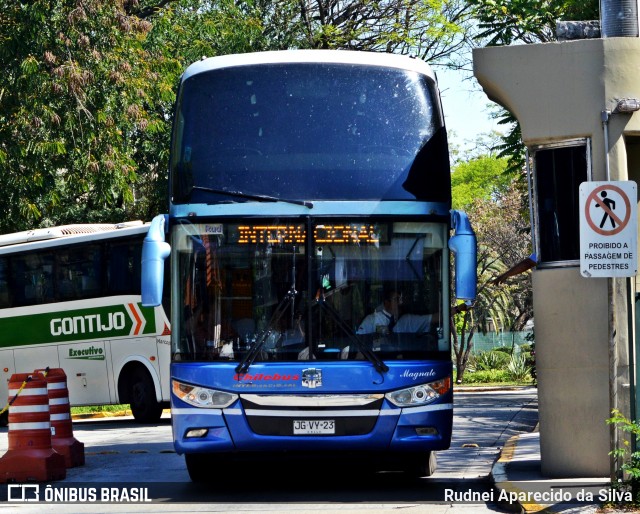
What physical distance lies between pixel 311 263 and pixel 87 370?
13007 mm

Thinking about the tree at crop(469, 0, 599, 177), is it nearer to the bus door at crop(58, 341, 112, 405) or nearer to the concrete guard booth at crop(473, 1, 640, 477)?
the concrete guard booth at crop(473, 1, 640, 477)

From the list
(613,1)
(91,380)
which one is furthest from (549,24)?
(91,380)

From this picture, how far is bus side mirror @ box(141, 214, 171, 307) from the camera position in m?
11.3

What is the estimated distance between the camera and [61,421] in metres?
14.2

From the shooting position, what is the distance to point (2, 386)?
24.4 metres

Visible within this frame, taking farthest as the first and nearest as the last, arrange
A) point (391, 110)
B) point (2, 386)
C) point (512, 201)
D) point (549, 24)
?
point (512, 201)
point (2, 386)
point (549, 24)
point (391, 110)

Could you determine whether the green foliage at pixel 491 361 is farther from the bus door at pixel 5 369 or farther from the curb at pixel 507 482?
the curb at pixel 507 482

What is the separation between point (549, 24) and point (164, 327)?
9.24m

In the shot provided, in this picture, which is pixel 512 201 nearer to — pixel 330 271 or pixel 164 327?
pixel 164 327

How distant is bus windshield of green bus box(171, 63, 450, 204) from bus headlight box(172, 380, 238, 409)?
1854mm

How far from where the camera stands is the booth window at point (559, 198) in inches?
441

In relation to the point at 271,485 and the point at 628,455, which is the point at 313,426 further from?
the point at 628,455

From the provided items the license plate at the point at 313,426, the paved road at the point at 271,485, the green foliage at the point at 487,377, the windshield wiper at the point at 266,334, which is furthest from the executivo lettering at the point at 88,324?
the green foliage at the point at 487,377

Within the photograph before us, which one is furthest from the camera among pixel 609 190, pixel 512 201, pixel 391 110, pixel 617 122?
pixel 512 201
